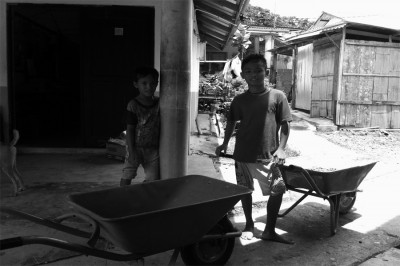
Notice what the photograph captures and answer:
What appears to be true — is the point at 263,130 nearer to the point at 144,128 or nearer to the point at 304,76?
the point at 144,128

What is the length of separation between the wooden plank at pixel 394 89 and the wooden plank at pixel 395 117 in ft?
0.92

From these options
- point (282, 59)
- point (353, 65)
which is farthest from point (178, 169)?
point (282, 59)

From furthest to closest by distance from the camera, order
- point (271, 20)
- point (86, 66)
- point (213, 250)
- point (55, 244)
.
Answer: point (271, 20)
point (86, 66)
point (213, 250)
point (55, 244)

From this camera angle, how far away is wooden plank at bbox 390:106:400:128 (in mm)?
12461

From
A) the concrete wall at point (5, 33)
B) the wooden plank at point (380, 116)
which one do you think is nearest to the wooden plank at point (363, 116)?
the wooden plank at point (380, 116)

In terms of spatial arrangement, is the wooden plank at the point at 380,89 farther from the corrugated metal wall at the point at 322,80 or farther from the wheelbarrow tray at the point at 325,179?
the wheelbarrow tray at the point at 325,179

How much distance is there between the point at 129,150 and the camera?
3.91 metres

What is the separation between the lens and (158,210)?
2.61 meters

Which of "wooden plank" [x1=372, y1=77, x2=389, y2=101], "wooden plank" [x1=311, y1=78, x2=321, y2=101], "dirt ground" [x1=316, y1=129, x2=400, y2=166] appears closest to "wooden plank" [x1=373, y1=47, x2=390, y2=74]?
"wooden plank" [x1=372, y1=77, x2=389, y2=101]

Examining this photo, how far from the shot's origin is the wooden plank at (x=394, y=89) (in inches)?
485

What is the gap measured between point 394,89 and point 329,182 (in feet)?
31.2

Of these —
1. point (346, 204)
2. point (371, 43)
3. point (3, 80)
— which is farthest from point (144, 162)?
point (371, 43)

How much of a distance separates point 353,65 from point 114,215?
1082 centimetres

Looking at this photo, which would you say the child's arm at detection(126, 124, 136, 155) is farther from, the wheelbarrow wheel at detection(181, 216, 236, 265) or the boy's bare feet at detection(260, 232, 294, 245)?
the boy's bare feet at detection(260, 232, 294, 245)
